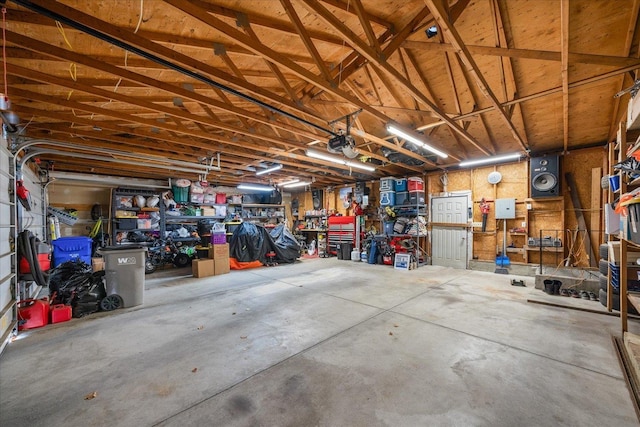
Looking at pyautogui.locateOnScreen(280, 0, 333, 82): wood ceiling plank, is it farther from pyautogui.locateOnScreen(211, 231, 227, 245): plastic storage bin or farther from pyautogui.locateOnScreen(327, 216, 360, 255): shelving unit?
pyautogui.locateOnScreen(327, 216, 360, 255): shelving unit

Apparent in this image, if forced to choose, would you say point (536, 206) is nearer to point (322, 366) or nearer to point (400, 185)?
point (400, 185)

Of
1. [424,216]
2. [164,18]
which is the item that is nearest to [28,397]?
[164,18]

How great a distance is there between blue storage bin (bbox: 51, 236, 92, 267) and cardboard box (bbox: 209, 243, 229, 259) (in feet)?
8.54

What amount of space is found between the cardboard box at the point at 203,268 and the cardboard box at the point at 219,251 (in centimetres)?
18

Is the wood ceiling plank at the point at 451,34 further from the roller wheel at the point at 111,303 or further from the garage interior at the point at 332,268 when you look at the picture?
the roller wheel at the point at 111,303

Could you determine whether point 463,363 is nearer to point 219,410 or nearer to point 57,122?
point 219,410

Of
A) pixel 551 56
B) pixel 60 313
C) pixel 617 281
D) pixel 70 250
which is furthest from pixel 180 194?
pixel 617 281

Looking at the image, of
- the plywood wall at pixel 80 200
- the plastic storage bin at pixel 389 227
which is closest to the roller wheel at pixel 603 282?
the plastic storage bin at pixel 389 227

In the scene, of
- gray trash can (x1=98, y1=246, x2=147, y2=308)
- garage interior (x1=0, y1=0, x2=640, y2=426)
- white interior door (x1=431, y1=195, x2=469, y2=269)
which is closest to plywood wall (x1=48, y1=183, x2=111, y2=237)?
garage interior (x1=0, y1=0, x2=640, y2=426)

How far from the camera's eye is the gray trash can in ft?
12.4

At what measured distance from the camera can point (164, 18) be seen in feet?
7.89

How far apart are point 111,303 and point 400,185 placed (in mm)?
7544

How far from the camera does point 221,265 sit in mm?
6566

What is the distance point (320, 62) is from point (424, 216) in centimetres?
647
